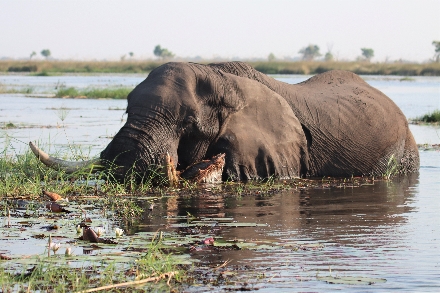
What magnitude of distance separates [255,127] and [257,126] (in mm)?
48

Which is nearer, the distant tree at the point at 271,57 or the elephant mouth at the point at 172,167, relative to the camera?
the elephant mouth at the point at 172,167

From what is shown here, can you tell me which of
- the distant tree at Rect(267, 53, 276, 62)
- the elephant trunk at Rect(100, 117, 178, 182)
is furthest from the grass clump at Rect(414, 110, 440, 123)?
the distant tree at Rect(267, 53, 276, 62)

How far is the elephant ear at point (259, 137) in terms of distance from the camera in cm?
1012

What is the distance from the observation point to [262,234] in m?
7.12

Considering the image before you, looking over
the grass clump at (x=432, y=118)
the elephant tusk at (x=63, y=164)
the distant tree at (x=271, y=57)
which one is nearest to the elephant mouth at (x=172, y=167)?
the elephant tusk at (x=63, y=164)

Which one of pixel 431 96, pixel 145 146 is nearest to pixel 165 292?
pixel 145 146

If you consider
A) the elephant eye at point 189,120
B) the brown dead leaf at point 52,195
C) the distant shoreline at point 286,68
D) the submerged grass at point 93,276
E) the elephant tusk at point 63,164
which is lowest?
the distant shoreline at point 286,68

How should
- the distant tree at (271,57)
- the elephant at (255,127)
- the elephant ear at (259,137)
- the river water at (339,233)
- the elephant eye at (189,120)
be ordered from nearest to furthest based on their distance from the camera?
the river water at (339,233)
the elephant at (255,127)
the elephant eye at (189,120)
the elephant ear at (259,137)
the distant tree at (271,57)

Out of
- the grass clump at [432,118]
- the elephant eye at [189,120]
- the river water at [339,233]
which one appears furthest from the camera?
the grass clump at [432,118]

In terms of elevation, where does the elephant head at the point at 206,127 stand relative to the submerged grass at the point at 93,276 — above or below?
above

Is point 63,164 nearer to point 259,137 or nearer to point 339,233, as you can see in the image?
point 259,137

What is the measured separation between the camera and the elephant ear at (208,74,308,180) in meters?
10.1

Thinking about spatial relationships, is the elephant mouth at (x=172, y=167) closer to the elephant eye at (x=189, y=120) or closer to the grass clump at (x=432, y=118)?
the elephant eye at (x=189, y=120)

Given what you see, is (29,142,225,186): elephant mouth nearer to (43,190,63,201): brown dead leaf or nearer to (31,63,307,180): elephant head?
(31,63,307,180): elephant head
